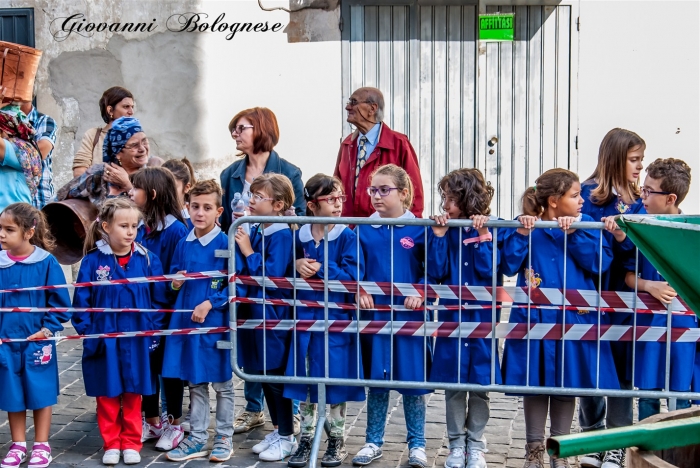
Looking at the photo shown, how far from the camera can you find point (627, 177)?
20.1 ft

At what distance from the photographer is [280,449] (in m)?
6.03

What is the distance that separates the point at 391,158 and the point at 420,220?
1.88 metres

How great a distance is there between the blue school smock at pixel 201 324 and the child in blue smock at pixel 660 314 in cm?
231

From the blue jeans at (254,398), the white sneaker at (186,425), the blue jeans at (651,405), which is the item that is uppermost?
the blue jeans at (651,405)

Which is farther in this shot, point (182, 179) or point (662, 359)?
point (182, 179)

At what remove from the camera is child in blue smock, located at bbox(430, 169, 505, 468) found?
18.6ft

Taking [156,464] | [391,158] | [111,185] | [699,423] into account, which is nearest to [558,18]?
[391,158]

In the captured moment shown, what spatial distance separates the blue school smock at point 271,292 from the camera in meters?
5.96

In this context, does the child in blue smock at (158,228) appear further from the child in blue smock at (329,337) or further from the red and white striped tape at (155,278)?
the child in blue smock at (329,337)

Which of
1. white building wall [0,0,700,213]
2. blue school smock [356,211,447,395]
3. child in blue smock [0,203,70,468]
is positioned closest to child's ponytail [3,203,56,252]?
child in blue smock [0,203,70,468]

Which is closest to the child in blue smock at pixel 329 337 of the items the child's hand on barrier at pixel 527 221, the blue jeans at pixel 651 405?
the child's hand on barrier at pixel 527 221

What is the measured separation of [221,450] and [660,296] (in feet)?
8.58

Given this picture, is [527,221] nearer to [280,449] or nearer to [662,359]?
[662,359]

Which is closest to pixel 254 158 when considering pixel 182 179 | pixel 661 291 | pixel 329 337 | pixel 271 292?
pixel 182 179
